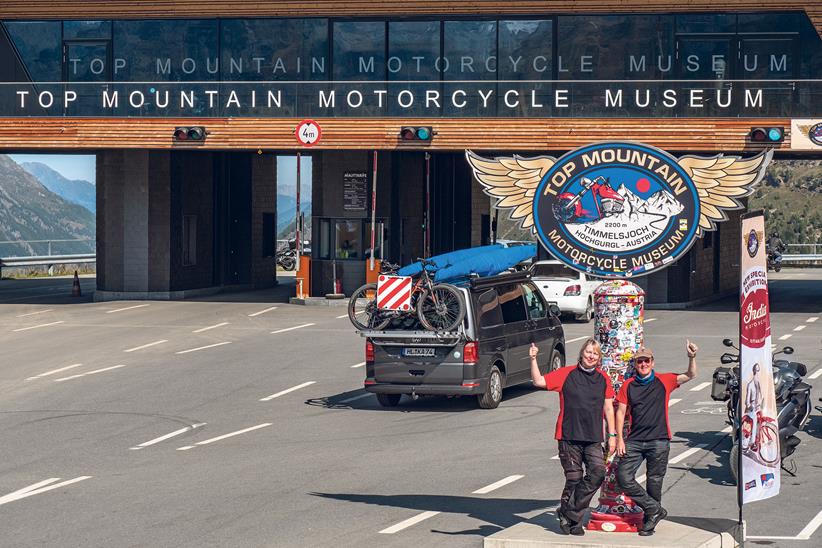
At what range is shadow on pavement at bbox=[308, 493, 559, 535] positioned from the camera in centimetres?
1426

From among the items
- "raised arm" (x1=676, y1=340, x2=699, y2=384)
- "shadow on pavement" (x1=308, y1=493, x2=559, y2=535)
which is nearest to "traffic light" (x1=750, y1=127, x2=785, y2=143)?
"shadow on pavement" (x1=308, y1=493, x2=559, y2=535)

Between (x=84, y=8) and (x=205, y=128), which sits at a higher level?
(x=84, y=8)

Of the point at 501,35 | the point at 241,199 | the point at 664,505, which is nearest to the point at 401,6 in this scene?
the point at 501,35

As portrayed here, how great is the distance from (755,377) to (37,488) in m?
8.06

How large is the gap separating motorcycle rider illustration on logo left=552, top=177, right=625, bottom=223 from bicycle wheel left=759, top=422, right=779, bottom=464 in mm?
2397

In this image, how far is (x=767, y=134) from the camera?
36750 mm

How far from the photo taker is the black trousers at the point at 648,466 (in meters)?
12.7

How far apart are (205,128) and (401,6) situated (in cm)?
676

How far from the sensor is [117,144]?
39438 mm

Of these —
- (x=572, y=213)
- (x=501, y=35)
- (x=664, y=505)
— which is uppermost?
(x=501, y=35)

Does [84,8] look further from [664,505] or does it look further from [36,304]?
[664,505]

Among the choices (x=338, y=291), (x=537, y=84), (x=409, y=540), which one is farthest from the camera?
(x=338, y=291)

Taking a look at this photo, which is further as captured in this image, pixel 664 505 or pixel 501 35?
pixel 501 35

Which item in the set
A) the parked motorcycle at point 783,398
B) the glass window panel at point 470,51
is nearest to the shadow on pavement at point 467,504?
the parked motorcycle at point 783,398
